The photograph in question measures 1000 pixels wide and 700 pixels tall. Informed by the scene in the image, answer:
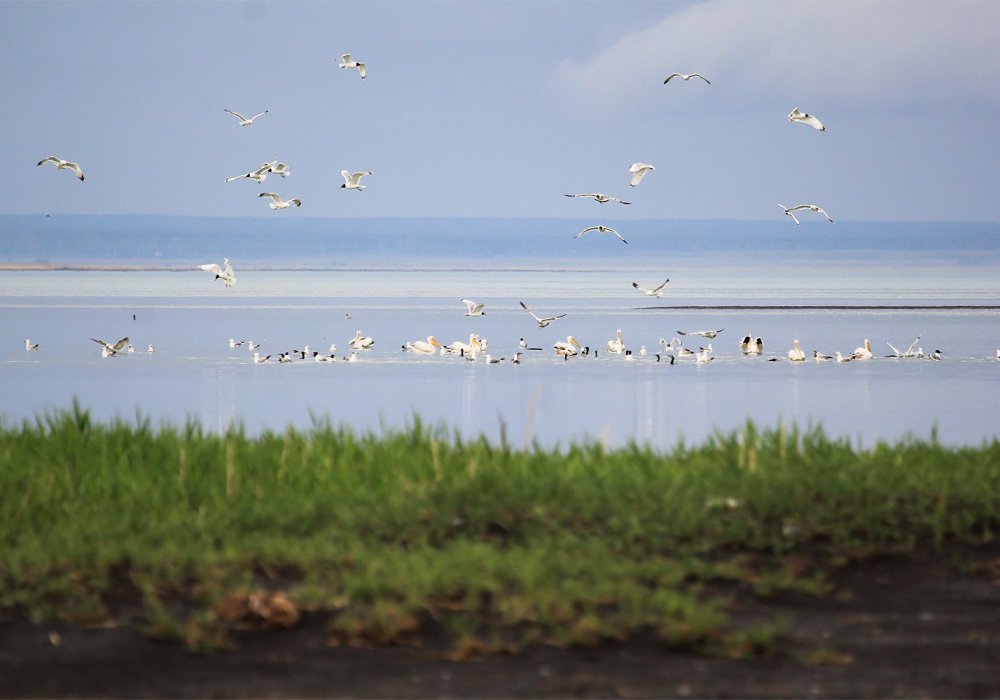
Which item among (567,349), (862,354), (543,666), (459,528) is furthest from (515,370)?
(543,666)

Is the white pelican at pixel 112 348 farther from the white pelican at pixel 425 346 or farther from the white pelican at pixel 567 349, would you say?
the white pelican at pixel 567 349

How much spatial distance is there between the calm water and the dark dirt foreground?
276cm

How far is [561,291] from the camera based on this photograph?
6338 cm

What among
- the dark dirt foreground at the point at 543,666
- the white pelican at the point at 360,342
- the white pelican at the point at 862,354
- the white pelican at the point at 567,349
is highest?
the white pelican at the point at 360,342

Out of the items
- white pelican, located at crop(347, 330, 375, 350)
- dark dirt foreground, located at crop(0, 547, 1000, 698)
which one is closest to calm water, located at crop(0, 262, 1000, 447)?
white pelican, located at crop(347, 330, 375, 350)

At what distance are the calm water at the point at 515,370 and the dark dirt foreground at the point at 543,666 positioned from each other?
276cm

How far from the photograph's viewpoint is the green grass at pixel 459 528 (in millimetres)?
7508

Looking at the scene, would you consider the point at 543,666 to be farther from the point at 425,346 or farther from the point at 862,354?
the point at 425,346

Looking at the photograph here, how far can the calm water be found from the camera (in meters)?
18.0

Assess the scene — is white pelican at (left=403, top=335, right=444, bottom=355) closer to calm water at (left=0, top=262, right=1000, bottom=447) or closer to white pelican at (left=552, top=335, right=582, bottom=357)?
calm water at (left=0, top=262, right=1000, bottom=447)

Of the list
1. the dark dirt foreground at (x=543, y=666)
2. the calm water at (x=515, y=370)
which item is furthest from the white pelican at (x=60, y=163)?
the dark dirt foreground at (x=543, y=666)

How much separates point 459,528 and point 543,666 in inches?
83.3

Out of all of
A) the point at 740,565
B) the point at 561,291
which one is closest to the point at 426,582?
the point at 740,565

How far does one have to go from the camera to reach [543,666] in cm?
691
